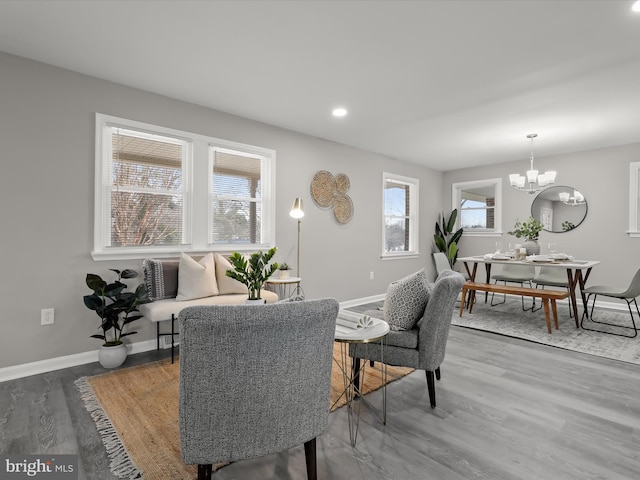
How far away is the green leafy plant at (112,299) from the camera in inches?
110

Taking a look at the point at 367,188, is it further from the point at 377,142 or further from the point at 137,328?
the point at 137,328

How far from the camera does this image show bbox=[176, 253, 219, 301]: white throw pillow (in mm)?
3191

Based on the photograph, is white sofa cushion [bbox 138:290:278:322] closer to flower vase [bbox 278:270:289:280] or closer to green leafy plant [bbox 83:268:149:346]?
green leafy plant [bbox 83:268:149:346]

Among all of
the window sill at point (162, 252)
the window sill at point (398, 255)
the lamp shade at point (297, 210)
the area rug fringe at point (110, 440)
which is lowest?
the area rug fringe at point (110, 440)

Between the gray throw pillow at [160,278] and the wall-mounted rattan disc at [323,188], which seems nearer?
the gray throw pillow at [160,278]

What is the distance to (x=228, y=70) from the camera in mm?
2928

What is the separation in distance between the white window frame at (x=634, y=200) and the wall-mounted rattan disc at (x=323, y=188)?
175 inches

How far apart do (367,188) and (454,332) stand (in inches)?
104

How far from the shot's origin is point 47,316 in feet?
9.24

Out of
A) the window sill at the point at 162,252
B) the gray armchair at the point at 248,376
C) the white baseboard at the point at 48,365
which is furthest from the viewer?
the window sill at the point at 162,252

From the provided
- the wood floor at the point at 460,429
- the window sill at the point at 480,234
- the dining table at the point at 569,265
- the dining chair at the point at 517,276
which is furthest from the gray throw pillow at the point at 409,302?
the window sill at the point at 480,234

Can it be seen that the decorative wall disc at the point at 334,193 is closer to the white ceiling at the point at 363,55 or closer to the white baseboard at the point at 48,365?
the white ceiling at the point at 363,55

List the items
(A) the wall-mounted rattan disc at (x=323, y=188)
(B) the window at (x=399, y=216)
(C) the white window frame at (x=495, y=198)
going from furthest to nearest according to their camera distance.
Answer: (C) the white window frame at (x=495, y=198), (B) the window at (x=399, y=216), (A) the wall-mounted rattan disc at (x=323, y=188)

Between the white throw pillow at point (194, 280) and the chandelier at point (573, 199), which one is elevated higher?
the chandelier at point (573, 199)
